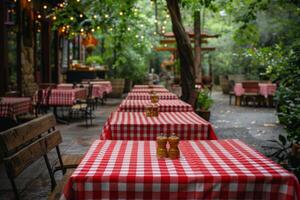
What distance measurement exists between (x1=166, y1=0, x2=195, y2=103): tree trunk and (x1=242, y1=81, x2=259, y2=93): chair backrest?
804cm

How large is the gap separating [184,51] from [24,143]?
223 inches

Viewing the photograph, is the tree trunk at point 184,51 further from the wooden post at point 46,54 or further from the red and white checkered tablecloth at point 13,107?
the wooden post at point 46,54

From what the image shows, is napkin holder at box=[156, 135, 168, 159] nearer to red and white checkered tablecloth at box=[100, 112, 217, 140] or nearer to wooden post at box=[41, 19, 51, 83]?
red and white checkered tablecloth at box=[100, 112, 217, 140]

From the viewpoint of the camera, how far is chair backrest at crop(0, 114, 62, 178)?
3.21m

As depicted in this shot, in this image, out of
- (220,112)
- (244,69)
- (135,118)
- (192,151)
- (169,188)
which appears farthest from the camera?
(244,69)

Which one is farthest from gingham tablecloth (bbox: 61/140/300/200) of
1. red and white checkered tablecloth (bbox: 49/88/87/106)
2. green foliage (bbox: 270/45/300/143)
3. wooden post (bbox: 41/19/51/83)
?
wooden post (bbox: 41/19/51/83)

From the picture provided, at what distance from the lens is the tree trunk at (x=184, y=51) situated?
29.4ft

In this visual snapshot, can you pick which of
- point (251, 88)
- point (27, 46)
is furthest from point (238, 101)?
point (27, 46)

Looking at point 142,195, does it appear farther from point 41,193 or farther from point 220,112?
point 220,112

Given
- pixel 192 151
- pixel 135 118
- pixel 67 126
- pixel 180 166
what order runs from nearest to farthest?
pixel 180 166
pixel 192 151
pixel 135 118
pixel 67 126

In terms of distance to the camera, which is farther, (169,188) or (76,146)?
(76,146)

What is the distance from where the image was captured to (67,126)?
36.1ft

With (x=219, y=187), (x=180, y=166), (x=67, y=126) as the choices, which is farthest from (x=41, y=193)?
(x=67, y=126)

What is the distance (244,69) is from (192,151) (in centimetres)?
2382
